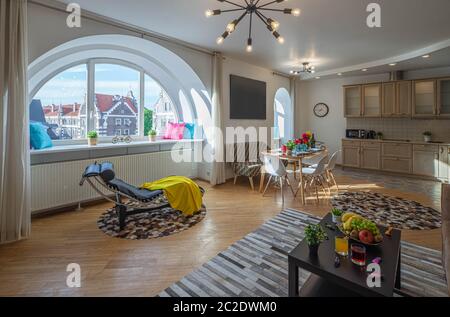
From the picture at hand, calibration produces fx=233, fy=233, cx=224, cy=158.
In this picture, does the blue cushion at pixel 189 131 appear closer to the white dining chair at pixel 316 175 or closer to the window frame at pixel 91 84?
the window frame at pixel 91 84

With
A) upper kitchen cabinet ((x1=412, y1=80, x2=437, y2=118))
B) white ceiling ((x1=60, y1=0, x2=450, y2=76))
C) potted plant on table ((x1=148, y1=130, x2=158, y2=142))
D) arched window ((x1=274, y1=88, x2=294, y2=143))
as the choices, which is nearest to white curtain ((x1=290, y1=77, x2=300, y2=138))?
arched window ((x1=274, y1=88, x2=294, y2=143))

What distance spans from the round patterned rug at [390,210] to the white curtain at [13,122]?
4.19m

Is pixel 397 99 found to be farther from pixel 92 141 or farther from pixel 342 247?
pixel 92 141

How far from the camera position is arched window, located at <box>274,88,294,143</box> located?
737 centimetres

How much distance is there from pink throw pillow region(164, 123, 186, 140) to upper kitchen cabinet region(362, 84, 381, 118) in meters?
4.84

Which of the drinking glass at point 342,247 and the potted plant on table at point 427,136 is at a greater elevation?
the potted plant on table at point 427,136

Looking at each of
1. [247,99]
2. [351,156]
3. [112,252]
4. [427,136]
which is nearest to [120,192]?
[112,252]

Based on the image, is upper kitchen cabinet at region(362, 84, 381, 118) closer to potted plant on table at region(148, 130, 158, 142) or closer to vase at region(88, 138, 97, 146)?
potted plant on table at region(148, 130, 158, 142)

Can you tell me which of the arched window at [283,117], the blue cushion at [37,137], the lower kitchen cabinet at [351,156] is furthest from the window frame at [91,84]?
the lower kitchen cabinet at [351,156]

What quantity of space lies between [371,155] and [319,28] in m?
3.94

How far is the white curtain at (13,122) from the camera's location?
2438 mm
